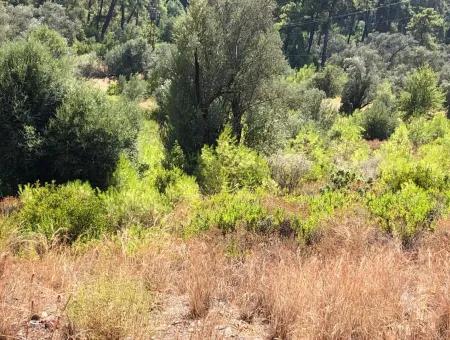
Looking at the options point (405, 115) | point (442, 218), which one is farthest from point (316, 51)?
point (442, 218)

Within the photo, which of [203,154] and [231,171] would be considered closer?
[231,171]

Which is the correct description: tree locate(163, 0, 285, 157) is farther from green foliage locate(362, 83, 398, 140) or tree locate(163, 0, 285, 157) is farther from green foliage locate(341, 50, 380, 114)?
green foliage locate(341, 50, 380, 114)

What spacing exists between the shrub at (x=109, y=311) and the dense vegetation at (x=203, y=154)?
0.02 m

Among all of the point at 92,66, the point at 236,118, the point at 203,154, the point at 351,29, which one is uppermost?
the point at 351,29

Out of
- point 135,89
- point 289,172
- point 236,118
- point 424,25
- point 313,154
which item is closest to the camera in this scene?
point 289,172

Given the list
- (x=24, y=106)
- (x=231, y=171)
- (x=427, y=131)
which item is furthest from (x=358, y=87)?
(x=24, y=106)

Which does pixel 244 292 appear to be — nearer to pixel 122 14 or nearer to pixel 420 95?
pixel 420 95

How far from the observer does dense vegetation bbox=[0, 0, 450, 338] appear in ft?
21.2

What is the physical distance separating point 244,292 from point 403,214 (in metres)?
3.31

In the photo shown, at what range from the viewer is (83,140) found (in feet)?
37.5

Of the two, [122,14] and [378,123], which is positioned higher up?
[122,14]

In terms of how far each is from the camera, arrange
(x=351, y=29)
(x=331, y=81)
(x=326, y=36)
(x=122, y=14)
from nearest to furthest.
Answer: (x=331, y=81) < (x=326, y=36) < (x=122, y=14) < (x=351, y=29)

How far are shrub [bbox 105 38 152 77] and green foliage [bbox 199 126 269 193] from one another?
124ft

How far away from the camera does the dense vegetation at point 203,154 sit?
6.46 meters
